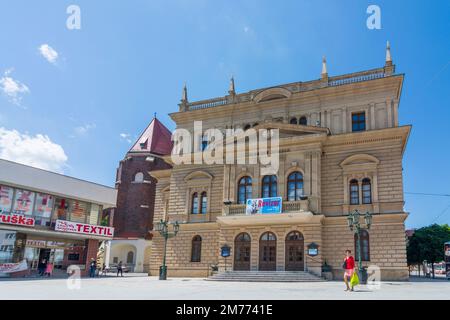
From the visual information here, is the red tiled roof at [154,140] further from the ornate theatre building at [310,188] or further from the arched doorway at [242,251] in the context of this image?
the arched doorway at [242,251]

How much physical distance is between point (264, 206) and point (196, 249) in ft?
25.7

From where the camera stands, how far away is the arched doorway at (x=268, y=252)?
29312 millimetres

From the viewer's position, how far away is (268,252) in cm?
2962

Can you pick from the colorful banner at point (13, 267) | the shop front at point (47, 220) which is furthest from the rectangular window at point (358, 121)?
the colorful banner at point (13, 267)

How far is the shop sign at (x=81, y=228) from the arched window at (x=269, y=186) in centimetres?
1368

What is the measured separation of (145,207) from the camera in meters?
49.0

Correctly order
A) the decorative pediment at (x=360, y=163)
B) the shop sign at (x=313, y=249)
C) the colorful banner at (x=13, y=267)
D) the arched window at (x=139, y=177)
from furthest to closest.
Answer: the arched window at (x=139, y=177) < the decorative pediment at (x=360, y=163) < the shop sign at (x=313, y=249) < the colorful banner at (x=13, y=267)

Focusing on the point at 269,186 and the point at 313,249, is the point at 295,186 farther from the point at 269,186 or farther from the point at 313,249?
the point at 313,249

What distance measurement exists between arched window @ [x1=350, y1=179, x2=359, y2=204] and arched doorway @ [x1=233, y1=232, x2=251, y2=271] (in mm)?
7900

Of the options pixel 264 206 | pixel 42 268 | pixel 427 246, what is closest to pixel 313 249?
pixel 264 206

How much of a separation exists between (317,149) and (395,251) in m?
8.38
